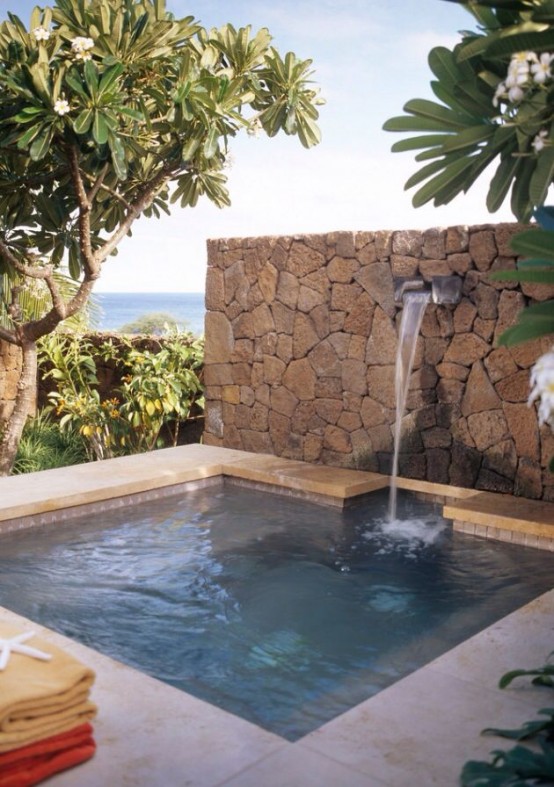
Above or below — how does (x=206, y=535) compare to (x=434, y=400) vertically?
below

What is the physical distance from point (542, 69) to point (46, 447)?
612cm

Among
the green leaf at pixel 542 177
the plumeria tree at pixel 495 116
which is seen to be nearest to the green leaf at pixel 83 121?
the plumeria tree at pixel 495 116

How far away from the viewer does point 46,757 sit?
2.24 meters

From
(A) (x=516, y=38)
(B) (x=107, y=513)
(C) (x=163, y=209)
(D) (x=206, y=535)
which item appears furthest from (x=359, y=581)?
(C) (x=163, y=209)

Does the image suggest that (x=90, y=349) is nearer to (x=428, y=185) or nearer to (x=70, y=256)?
(x=70, y=256)

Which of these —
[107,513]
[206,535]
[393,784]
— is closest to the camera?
[393,784]

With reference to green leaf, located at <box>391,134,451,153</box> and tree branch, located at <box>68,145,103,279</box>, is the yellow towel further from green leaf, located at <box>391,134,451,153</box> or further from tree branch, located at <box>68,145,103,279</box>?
tree branch, located at <box>68,145,103,279</box>

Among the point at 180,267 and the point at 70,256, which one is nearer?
the point at 70,256

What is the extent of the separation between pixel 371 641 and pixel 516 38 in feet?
7.96

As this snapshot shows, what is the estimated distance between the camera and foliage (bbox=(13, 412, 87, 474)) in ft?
25.0

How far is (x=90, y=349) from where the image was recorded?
28.4 ft

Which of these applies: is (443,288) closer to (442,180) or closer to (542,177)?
(442,180)

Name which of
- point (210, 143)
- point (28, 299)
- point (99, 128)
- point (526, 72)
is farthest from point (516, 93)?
point (28, 299)

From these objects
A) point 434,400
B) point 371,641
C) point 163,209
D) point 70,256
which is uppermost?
point 163,209
